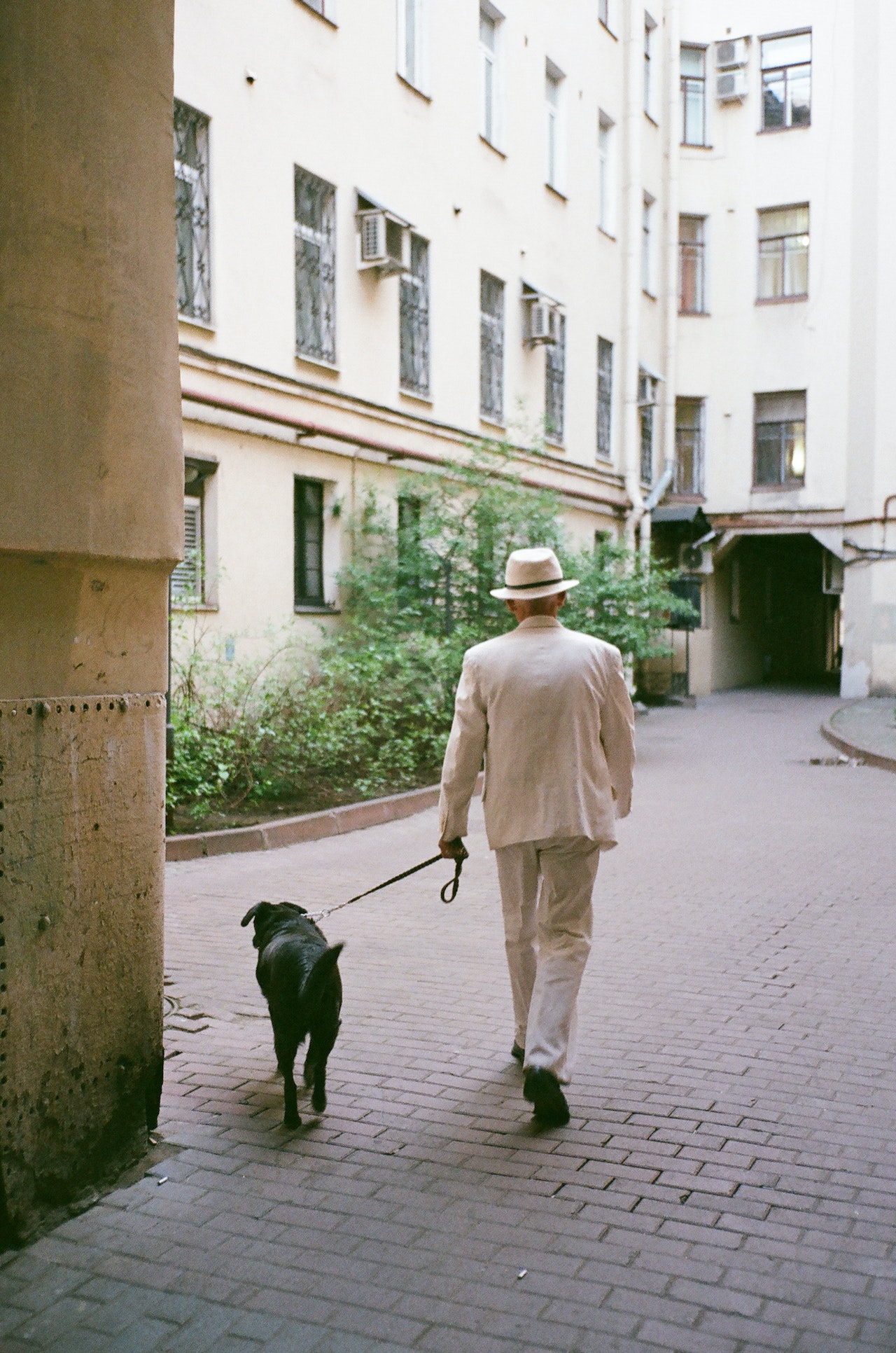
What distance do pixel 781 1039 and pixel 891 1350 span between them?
7.52 feet

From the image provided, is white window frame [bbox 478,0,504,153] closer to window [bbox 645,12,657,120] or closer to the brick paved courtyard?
window [bbox 645,12,657,120]

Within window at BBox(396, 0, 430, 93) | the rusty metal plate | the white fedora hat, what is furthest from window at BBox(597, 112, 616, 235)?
the rusty metal plate

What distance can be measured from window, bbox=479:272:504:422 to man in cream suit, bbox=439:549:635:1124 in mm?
15006

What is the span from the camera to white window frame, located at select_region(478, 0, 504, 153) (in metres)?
19.2

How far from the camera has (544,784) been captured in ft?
14.5

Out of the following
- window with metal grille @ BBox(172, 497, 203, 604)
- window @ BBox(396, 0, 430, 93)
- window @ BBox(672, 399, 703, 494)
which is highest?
window @ BBox(396, 0, 430, 93)

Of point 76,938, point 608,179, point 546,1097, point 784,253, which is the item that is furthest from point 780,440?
point 76,938

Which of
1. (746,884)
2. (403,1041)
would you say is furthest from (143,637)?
(746,884)

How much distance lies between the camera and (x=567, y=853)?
4469mm

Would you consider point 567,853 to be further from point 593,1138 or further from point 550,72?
point 550,72

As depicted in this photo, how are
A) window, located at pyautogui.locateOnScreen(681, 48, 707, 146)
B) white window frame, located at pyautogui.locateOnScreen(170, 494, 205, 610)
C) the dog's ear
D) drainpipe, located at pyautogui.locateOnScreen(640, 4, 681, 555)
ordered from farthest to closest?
window, located at pyautogui.locateOnScreen(681, 48, 707, 146) → drainpipe, located at pyautogui.locateOnScreen(640, 4, 681, 555) → white window frame, located at pyautogui.locateOnScreen(170, 494, 205, 610) → the dog's ear

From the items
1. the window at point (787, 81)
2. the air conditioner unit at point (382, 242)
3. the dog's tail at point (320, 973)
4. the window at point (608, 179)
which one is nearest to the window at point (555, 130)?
the window at point (608, 179)

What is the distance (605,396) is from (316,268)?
10.2 meters

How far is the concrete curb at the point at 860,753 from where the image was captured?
15219 millimetres
